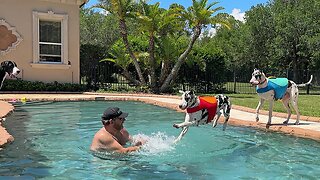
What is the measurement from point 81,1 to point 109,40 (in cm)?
2265

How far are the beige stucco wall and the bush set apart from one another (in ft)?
2.65

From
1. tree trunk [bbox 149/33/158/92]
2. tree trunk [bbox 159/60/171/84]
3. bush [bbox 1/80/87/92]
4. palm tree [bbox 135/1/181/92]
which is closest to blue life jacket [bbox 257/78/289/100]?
palm tree [bbox 135/1/181/92]

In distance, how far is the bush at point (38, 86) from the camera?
19.2 meters

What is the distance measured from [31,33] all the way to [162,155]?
638 inches

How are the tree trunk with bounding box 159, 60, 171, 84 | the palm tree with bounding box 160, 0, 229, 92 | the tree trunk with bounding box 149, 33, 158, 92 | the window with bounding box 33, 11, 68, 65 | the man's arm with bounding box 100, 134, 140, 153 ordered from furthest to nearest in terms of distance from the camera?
the tree trunk with bounding box 159, 60, 171, 84
the window with bounding box 33, 11, 68, 65
the tree trunk with bounding box 149, 33, 158, 92
the palm tree with bounding box 160, 0, 229, 92
the man's arm with bounding box 100, 134, 140, 153

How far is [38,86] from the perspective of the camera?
65.1ft

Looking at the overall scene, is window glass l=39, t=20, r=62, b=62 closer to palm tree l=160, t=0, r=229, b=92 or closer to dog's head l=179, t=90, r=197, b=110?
palm tree l=160, t=0, r=229, b=92

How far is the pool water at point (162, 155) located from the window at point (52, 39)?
1137cm

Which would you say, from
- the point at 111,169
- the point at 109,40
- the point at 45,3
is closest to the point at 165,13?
the point at 45,3

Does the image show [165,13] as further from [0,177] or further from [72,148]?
[0,177]

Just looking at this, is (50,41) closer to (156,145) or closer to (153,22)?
(153,22)

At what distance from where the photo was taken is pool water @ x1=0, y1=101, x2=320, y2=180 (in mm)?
5457

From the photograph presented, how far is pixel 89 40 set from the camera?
44.8 meters

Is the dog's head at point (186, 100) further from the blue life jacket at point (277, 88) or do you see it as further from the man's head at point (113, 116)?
the blue life jacket at point (277, 88)
